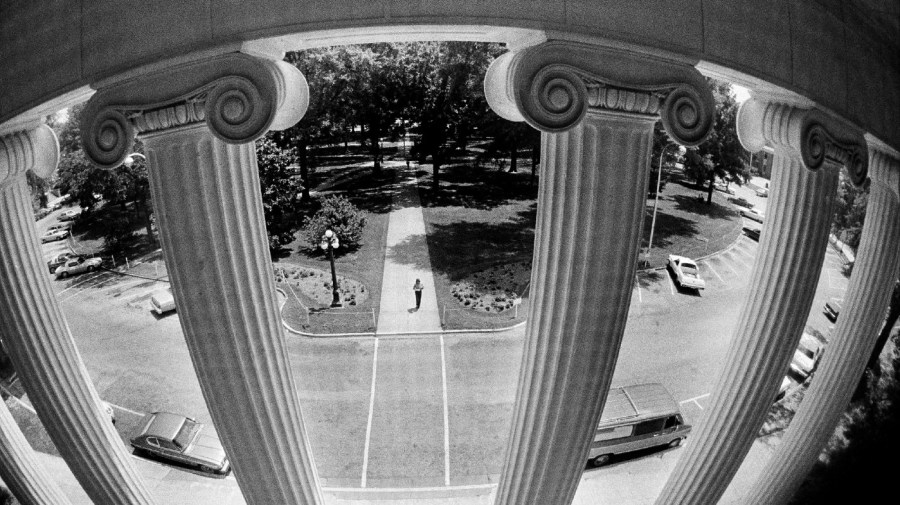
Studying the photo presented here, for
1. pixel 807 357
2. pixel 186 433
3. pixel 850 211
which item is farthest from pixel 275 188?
pixel 807 357

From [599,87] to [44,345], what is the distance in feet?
13.6

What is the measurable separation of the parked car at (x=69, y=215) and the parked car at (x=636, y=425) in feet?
82.0

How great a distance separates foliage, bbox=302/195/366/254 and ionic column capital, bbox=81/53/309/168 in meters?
17.6

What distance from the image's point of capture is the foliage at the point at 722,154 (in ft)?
66.3

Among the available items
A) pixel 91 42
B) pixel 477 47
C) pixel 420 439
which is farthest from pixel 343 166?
pixel 91 42

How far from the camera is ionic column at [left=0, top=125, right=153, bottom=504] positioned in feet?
11.2

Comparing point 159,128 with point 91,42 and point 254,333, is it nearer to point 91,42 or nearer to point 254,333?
point 91,42

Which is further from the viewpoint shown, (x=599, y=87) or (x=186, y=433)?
(x=186, y=433)

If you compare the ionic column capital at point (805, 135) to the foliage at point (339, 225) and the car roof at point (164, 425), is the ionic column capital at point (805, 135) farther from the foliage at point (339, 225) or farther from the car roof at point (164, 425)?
the foliage at point (339, 225)

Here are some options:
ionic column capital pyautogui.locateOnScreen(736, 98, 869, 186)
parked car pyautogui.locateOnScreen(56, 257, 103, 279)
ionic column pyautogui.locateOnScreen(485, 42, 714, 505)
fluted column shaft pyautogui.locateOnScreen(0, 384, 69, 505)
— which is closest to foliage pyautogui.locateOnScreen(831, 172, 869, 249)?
ionic column capital pyautogui.locateOnScreen(736, 98, 869, 186)

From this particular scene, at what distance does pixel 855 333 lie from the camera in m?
4.23

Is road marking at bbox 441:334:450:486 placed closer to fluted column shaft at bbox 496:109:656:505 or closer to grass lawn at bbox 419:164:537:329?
grass lawn at bbox 419:164:537:329

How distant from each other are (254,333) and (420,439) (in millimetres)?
8097

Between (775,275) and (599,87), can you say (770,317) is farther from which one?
(599,87)
